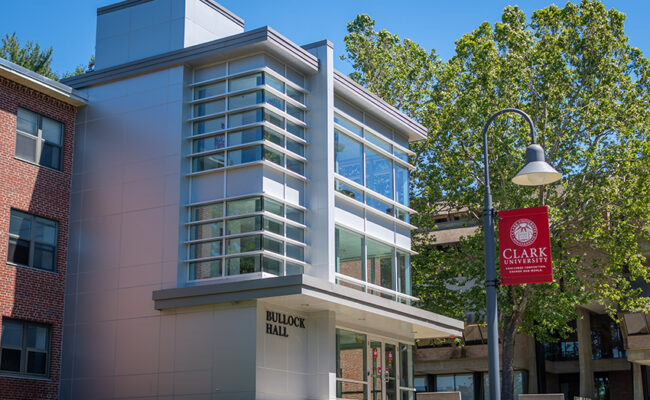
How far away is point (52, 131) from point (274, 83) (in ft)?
22.1

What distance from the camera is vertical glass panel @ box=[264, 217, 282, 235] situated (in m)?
21.1

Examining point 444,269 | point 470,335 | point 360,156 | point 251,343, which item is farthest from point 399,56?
point 251,343

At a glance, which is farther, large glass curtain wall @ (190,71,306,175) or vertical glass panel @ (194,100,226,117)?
vertical glass panel @ (194,100,226,117)

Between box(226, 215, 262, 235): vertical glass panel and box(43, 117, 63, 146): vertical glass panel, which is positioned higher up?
box(43, 117, 63, 146): vertical glass panel

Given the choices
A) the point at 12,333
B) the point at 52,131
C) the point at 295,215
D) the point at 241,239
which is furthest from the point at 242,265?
the point at 52,131

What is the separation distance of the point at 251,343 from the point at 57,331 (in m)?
6.16

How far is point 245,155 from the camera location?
21.7 m

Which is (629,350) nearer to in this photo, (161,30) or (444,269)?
(444,269)

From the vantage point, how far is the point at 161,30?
2431 cm

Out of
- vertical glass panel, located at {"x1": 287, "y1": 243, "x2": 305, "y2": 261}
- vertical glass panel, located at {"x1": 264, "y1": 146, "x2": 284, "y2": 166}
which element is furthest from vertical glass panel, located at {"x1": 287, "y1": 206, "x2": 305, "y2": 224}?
vertical glass panel, located at {"x1": 264, "y1": 146, "x2": 284, "y2": 166}

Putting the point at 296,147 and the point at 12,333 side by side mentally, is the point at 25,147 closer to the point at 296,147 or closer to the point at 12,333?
the point at 12,333

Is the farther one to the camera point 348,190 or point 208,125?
point 348,190

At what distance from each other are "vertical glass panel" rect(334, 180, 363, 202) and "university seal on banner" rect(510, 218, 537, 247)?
857 centimetres

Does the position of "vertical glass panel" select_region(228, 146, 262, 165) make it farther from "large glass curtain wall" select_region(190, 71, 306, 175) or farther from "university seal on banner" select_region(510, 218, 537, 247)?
"university seal on banner" select_region(510, 218, 537, 247)
